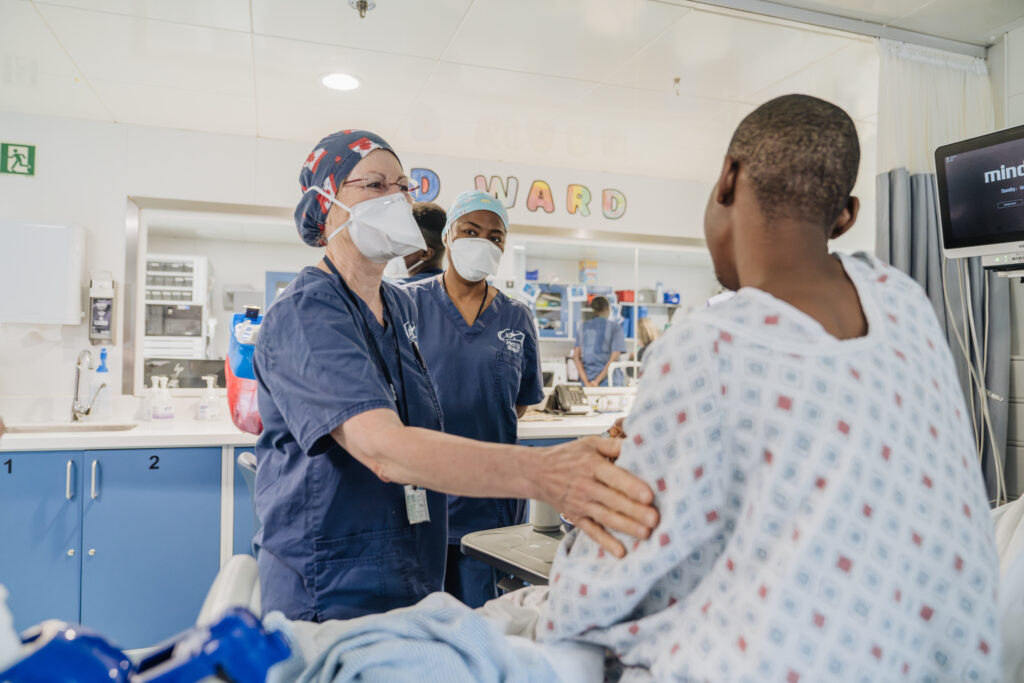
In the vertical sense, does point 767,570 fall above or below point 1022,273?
below

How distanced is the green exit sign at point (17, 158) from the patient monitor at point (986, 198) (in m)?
4.27

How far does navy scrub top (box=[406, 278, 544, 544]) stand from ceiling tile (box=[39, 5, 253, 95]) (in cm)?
156

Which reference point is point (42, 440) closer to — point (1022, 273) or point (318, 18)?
point (318, 18)

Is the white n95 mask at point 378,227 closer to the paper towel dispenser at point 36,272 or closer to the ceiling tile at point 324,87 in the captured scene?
the ceiling tile at point 324,87

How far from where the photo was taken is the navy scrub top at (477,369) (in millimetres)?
2070

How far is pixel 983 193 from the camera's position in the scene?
2109mm

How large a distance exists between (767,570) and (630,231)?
13.9 feet

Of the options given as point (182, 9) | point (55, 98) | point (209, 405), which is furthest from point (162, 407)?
point (182, 9)

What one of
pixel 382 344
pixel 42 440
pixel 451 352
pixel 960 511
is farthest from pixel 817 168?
pixel 42 440

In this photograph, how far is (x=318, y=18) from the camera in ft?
8.77

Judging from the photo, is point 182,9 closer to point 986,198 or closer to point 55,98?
point 55,98

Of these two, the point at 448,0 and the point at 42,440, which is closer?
the point at 448,0

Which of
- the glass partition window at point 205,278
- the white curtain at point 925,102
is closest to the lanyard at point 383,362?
the white curtain at point 925,102

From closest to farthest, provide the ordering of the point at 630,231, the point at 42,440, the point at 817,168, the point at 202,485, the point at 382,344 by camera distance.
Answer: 1. the point at 817,168
2. the point at 382,344
3. the point at 42,440
4. the point at 202,485
5. the point at 630,231
